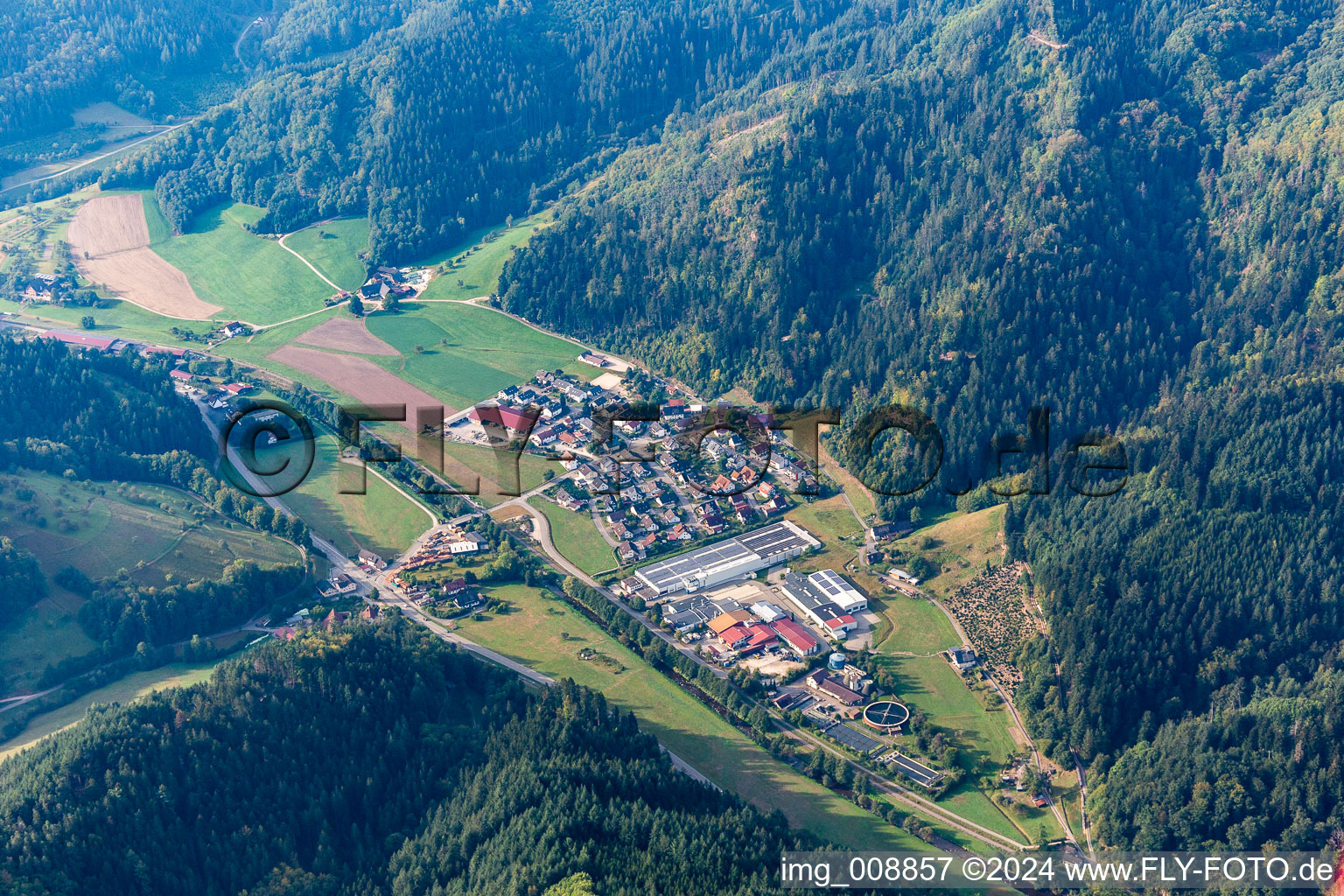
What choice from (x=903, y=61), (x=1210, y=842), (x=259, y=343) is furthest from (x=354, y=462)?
(x=903, y=61)

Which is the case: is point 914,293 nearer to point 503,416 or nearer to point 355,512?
point 503,416

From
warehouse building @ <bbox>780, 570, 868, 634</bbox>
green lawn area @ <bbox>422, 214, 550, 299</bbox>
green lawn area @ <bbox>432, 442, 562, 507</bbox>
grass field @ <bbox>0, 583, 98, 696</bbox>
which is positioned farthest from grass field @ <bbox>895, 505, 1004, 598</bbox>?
green lawn area @ <bbox>422, 214, 550, 299</bbox>

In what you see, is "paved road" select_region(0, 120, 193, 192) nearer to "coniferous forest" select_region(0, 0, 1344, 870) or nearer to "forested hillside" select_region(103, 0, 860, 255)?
"coniferous forest" select_region(0, 0, 1344, 870)

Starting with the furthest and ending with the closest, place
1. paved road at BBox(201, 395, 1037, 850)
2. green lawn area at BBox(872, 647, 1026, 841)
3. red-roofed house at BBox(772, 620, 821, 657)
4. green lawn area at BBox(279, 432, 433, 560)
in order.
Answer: green lawn area at BBox(279, 432, 433, 560) → red-roofed house at BBox(772, 620, 821, 657) → green lawn area at BBox(872, 647, 1026, 841) → paved road at BBox(201, 395, 1037, 850)

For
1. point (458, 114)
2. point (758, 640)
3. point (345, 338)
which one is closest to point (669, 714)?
point (758, 640)

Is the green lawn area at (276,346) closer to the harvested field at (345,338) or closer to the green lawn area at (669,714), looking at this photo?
the harvested field at (345,338)

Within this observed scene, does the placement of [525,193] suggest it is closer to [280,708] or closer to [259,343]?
[259,343]

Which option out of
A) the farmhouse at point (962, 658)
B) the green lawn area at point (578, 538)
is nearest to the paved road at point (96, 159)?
the green lawn area at point (578, 538)
